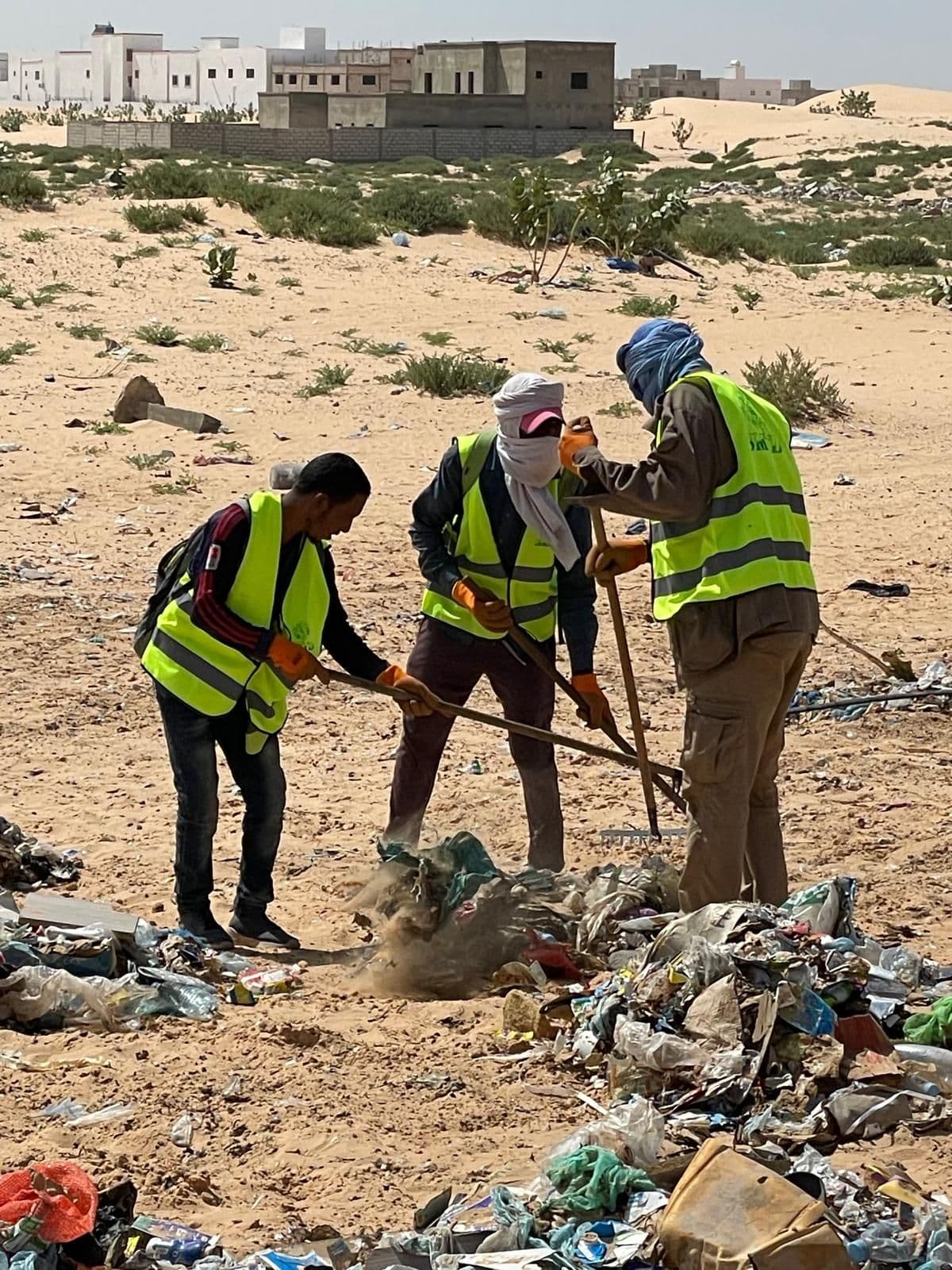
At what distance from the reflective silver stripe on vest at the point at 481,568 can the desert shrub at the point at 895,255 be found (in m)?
21.7

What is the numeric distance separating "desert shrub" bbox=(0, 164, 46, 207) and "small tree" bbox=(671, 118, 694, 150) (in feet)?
141

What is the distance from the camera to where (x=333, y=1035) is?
4.54 meters

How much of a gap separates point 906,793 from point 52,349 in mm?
10240

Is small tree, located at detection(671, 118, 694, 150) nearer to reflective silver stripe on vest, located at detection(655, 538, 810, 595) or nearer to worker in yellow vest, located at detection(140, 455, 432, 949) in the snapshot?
worker in yellow vest, located at detection(140, 455, 432, 949)

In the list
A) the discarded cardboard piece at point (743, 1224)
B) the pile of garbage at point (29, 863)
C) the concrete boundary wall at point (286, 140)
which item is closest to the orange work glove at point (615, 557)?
the discarded cardboard piece at point (743, 1224)

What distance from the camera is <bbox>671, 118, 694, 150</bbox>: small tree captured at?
6229 centimetres

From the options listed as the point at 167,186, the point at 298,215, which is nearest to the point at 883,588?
the point at 298,215

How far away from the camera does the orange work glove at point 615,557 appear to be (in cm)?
489

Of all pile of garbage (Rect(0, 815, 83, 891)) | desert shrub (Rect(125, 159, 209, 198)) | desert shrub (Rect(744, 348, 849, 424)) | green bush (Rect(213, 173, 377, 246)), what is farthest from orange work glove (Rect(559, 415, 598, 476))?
desert shrub (Rect(125, 159, 209, 198))

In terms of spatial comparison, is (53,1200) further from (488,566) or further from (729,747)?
(488,566)

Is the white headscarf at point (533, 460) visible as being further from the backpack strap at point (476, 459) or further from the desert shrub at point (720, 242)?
the desert shrub at point (720, 242)

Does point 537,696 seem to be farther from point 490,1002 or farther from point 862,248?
point 862,248

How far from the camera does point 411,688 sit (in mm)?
5348

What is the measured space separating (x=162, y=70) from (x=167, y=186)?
3179 inches
